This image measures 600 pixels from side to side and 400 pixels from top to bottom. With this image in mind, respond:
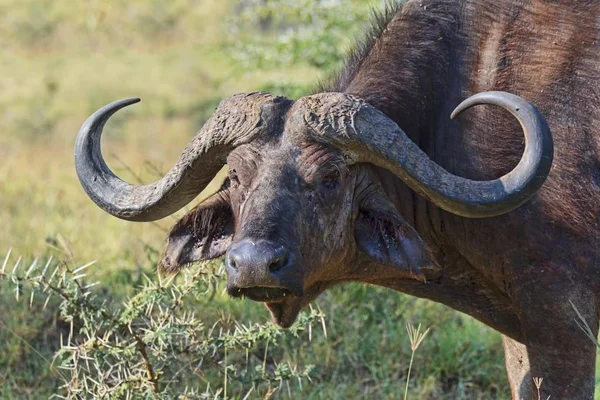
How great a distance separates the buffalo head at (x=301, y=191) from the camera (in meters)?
4.58

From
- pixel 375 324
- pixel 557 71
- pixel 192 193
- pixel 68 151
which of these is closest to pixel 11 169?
pixel 68 151

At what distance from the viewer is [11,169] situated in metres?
12.1

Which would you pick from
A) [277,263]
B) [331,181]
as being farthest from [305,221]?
[277,263]

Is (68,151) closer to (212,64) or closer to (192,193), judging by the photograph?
(212,64)

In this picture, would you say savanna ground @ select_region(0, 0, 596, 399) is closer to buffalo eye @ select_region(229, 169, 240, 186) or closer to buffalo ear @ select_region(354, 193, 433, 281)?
buffalo ear @ select_region(354, 193, 433, 281)

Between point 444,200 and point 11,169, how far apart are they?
8.19m

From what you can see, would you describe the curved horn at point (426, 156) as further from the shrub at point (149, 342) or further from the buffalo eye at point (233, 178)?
the shrub at point (149, 342)

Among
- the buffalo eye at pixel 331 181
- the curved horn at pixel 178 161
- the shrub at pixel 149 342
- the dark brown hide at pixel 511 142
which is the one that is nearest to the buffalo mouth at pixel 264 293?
the buffalo eye at pixel 331 181

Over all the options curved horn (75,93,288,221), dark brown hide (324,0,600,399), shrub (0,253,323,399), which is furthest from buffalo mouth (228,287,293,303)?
dark brown hide (324,0,600,399)

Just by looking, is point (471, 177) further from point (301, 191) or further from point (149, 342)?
point (149, 342)

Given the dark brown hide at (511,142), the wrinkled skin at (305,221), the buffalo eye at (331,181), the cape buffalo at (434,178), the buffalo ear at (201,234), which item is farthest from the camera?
the buffalo ear at (201,234)

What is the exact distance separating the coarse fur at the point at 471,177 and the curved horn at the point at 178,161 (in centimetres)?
10

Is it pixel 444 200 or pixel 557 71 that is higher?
pixel 557 71

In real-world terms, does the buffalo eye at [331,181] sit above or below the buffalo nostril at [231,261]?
above
